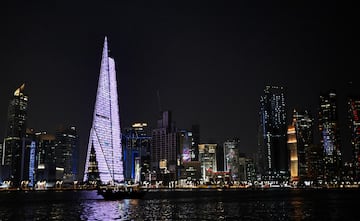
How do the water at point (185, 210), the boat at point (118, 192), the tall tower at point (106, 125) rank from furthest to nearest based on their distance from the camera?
the boat at point (118, 192) → the tall tower at point (106, 125) → the water at point (185, 210)

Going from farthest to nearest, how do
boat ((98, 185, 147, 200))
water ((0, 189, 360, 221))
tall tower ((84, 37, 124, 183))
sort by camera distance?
boat ((98, 185, 147, 200)) → tall tower ((84, 37, 124, 183)) → water ((0, 189, 360, 221))

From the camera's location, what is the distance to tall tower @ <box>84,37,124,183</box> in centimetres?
10269

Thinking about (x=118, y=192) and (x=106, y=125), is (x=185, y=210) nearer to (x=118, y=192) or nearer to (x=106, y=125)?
(x=106, y=125)

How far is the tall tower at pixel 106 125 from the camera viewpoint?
103m

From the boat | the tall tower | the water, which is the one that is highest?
the tall tower

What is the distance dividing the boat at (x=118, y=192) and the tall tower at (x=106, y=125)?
2.75m

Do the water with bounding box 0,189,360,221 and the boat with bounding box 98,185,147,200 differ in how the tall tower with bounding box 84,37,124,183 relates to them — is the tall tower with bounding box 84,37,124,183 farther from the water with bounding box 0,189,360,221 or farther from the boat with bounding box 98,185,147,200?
the water with bounding box 0,189,360,221

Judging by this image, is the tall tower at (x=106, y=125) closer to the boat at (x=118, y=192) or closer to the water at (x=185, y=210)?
the boat at (x=118, y=192)

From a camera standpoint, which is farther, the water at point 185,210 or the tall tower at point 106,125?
the tall tower at point 106,125

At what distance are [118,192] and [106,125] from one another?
17.8 metres

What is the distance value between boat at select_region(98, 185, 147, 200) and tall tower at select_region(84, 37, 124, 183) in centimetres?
275

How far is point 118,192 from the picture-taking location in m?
111

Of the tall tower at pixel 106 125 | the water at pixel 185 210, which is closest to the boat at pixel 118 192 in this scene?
the tall tower at pixel 106 125

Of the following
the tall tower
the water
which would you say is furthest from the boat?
the water
